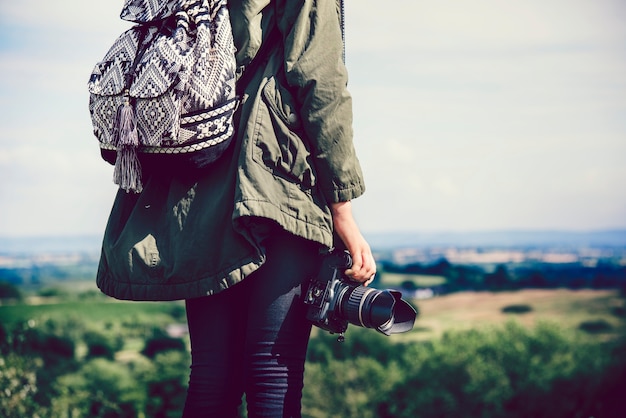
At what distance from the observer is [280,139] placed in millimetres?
1730

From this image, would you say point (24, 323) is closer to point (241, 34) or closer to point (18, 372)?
point (18, 372)

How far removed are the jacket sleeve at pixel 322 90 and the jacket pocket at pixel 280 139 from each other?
0.02 metres

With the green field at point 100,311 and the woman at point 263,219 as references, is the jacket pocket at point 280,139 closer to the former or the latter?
the woman at point 263,219

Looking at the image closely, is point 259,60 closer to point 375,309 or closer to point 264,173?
point 264,173

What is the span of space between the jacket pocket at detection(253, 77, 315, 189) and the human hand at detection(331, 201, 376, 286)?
0.30 ft

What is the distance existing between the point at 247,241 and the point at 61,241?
3057cm

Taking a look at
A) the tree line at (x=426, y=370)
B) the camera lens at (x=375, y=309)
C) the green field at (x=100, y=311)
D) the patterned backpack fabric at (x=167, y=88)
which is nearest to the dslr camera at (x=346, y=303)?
the camera lens at (x=375, y=309)

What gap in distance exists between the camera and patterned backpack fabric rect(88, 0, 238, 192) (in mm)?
1675

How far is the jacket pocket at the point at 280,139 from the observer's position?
5.60 feet

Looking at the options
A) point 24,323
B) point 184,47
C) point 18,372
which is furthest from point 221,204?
point 24,323

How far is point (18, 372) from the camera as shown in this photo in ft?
14.0

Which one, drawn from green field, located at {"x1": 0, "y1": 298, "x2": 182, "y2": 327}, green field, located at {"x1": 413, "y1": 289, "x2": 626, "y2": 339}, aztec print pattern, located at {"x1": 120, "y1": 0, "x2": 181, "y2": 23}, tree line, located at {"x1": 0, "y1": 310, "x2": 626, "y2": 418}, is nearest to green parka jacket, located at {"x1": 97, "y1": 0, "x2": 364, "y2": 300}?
aztec print pattern, located at {"x1": 120, "y1": 0, "x2": 181, "y2": 23}

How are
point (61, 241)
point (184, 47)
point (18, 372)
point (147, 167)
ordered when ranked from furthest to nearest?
point (61, 241) < point (18, 372) < point (147, 167) < point (184, 47)

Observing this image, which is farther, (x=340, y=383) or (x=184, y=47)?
(x=340, y=383)
